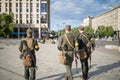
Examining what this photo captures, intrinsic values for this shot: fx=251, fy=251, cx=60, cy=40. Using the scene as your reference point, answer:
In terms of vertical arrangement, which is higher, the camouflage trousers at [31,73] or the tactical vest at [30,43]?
the tactical vest at [30,43]

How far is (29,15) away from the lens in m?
113

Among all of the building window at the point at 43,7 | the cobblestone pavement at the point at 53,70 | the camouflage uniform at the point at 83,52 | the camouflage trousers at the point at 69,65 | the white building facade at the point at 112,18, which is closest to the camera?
the camouflage trousers at the point at 69,65

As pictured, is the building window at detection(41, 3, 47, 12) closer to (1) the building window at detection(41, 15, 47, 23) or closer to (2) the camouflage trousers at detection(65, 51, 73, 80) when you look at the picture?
(1) the building window at detection(41, 15, 47, 23)

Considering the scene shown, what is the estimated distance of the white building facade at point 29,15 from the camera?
11081cm

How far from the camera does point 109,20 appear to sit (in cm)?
14425

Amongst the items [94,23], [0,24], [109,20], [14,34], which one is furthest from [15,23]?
[94,23]

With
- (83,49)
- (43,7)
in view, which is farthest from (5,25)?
(83,49)

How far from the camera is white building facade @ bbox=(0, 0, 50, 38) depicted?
11081 cm

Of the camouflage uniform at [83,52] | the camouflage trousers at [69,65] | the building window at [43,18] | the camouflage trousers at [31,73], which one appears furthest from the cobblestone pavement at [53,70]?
the building window at [43,18]

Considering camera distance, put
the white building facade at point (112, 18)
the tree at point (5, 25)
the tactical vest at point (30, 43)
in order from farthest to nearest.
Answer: the white building facade at point (112, 18) → the tree at point (5, 25) → the tactical vest at point (30, 43)

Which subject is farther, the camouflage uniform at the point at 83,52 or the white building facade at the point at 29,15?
the white building facade at the point at 29,15

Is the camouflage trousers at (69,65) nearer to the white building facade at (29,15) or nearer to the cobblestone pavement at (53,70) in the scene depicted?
the cobblestone pavement at (53,70)

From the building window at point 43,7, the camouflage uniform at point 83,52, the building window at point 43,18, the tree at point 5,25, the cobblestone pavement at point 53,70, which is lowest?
the cobblestone pavement at point 53,70

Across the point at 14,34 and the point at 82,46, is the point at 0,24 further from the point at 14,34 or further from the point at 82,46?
the point at 82,46
